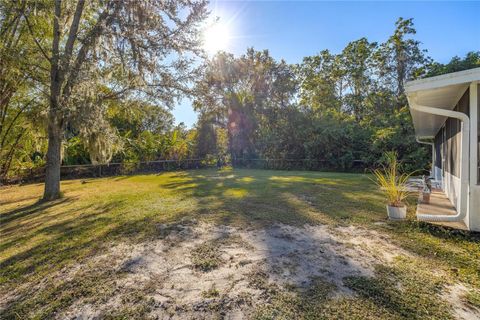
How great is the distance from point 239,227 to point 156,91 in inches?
224

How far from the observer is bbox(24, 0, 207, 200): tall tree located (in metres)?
6.25

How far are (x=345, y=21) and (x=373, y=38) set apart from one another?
15.4 meters

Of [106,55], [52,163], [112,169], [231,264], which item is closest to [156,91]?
[106,55]

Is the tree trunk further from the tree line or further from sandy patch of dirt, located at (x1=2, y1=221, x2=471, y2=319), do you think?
sandy patch of dirt, located at (x1=2, y1=221, x2=471, y2=319)

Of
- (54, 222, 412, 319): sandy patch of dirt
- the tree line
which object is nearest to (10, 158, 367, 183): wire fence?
the tree line

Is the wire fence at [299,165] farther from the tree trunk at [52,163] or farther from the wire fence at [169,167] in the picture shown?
the tree trunk at [52,163]

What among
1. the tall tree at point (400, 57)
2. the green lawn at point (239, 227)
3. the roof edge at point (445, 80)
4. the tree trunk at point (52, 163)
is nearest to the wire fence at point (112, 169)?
the green lawn at point (239, 227)

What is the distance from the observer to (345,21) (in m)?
8.77

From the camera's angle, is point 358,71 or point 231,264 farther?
point 358,71

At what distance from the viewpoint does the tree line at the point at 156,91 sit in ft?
21.1

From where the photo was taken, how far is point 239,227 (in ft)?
13.5

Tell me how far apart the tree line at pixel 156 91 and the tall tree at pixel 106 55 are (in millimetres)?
30

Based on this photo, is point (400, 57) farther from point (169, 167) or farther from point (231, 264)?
point (231, 264)

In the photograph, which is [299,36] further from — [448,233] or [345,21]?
[448,233]
